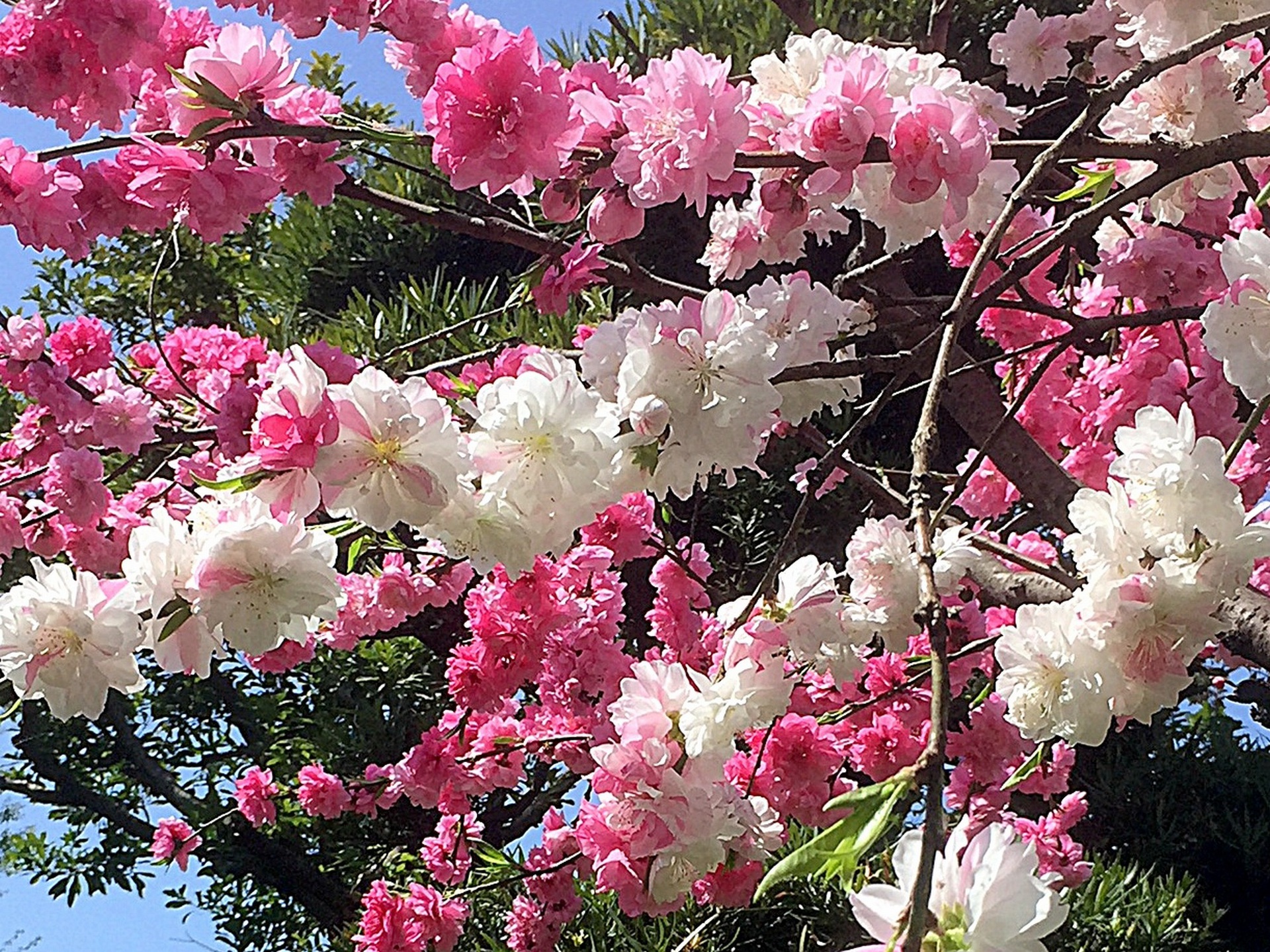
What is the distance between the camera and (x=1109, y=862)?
12.3 feet

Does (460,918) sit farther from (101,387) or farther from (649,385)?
(649,385)

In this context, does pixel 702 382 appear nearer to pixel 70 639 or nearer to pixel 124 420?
pixel 70 639

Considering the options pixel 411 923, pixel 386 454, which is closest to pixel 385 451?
pixel 386 454

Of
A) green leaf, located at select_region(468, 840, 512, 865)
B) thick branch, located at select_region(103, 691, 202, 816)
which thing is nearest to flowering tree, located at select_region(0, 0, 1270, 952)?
green leaf, located at select_region(468, 840, 512, 865)

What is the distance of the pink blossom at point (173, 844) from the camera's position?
3.45 m

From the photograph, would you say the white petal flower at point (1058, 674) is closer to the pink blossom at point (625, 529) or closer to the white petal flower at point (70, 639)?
the white petal flower at point (70, 639)

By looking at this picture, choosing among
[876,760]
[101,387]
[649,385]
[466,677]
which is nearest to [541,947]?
[466,677]

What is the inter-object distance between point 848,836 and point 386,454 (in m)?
0.40

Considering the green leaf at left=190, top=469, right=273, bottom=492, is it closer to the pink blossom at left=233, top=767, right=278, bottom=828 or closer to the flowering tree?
the flowering tree

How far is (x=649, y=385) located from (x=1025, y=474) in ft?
3.91

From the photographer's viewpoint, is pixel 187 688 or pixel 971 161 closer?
pixel 971 161

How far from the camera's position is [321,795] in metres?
3.27

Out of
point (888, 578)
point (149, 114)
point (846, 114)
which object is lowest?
point (888, 578)

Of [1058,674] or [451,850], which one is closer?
[1058,674]
